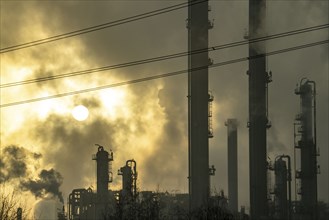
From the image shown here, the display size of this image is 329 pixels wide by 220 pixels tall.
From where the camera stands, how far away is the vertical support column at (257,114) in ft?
152

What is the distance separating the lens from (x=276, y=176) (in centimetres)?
5269

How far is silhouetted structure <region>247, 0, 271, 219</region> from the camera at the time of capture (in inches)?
1828

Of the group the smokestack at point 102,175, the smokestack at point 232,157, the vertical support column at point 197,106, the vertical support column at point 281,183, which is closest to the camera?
the vertical support column at point 197,106

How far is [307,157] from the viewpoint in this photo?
49719 millimetres

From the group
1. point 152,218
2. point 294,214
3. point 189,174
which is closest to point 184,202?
point 294,214

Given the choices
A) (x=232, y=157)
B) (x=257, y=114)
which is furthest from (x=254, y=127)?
(x=232, y=157)

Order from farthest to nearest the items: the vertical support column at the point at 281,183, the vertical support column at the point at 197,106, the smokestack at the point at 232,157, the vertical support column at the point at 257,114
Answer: the smokestack at the point at 232,157
the vertical support column at the point at 281,183
the vertical support column at the point at 197,106
the vertical support column at the point at 257,114

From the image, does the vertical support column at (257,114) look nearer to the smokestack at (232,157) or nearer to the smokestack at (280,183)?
the smokestack at (280,183)

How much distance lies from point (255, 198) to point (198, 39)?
11.1 meters

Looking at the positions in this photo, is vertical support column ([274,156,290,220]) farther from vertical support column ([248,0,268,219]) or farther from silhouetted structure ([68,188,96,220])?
silhouetted structure ([68,188,96,220])

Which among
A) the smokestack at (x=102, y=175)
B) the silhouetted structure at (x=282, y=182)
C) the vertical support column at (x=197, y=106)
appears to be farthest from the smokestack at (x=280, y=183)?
the smokestack at (x=102, y=175)

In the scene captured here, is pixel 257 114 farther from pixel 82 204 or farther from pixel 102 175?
pixel 82 204

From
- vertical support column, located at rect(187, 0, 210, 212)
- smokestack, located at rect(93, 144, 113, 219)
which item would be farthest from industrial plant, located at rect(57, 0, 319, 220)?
smokestack, located at rect(93, 144, 113, 219)

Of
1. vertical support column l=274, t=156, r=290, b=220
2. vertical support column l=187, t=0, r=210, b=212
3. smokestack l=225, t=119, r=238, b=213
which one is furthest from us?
smokestack l=225, t=119, r=238, b=213
